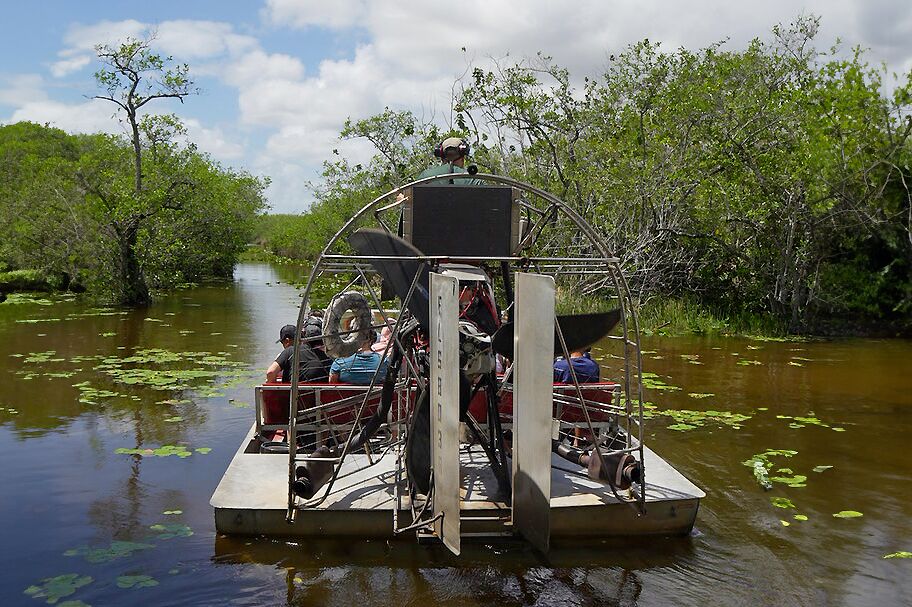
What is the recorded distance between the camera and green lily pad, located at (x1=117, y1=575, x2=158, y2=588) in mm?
5062

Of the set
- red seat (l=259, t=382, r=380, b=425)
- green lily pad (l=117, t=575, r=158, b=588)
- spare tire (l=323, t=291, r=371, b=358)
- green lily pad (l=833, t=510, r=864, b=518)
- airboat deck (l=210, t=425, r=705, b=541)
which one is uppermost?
spare tire (l=323, t=291, r=371, b=358)

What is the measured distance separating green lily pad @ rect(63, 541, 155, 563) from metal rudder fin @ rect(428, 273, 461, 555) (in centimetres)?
254

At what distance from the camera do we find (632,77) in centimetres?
1823

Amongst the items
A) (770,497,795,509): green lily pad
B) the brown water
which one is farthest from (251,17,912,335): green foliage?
(770,497,795,509): green lily pad

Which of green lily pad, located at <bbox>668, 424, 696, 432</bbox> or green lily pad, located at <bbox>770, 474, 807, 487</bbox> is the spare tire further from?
green lily pad, located at <bbox>668, 424, 696, 432</bbox>

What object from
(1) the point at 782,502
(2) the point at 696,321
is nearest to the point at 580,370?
(1) the point at 782,502

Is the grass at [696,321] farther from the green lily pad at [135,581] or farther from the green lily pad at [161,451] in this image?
the green lily pad at [135,581]

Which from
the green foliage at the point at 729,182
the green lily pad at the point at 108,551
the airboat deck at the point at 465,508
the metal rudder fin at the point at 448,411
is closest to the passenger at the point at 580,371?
the airboat deck at the point at 465,508

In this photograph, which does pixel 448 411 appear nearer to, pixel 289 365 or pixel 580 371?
pixel 580 371

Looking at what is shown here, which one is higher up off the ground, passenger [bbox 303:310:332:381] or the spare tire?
the spare tire

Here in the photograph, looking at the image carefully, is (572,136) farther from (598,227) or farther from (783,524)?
(783,524)

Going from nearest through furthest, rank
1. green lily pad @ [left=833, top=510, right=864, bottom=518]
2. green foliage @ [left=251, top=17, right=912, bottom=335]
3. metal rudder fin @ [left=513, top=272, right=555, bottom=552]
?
metal rudder fin @ [left=513, top=272, right=555, bottom=552], green lily pad @ [left=833, top=510, right=864, bottom=518], green foliage @ [left=251, top=17, right=912, bottom=335]

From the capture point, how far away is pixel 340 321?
20.3 ft

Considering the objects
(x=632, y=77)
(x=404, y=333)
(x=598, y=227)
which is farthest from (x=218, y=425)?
(x=632, y=77)
